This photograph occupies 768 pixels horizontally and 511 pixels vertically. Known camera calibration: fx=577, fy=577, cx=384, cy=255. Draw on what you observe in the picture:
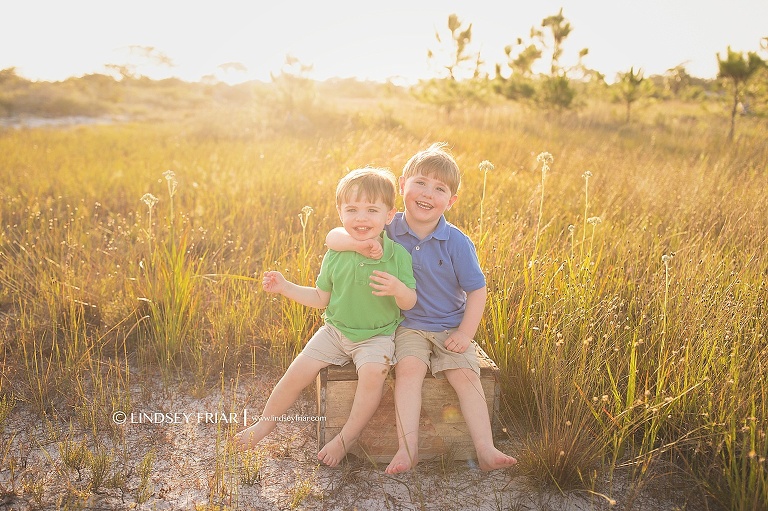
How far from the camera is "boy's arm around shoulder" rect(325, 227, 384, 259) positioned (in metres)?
2.46

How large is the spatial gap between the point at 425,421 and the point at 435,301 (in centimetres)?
53

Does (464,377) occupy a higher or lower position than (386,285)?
lower

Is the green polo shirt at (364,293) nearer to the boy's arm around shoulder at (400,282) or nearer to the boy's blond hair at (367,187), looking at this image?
the boy's arm around shoulder at (400,282)

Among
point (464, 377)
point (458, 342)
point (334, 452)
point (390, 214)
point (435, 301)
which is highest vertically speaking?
point (390, 214)

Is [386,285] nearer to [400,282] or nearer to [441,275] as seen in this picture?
[400,282]

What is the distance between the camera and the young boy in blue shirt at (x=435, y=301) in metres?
2.40

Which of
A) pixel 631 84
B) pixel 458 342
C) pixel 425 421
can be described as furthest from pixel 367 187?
pixel 631 84

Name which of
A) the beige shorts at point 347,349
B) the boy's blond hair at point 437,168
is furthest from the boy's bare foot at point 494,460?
the boy's blond hair at point 437,168

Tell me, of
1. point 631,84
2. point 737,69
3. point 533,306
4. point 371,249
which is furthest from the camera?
point 631,84


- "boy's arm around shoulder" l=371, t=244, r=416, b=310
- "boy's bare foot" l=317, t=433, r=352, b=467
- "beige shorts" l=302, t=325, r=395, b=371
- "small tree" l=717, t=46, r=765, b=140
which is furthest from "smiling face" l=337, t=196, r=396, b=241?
"small tree" l=717, t=46, r=765, b=140

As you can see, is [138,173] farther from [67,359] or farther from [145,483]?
[145,483]

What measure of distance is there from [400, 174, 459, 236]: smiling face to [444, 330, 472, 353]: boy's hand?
542 millimetres

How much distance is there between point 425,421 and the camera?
2.52m

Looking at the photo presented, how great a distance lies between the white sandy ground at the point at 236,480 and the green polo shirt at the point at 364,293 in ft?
1.89
